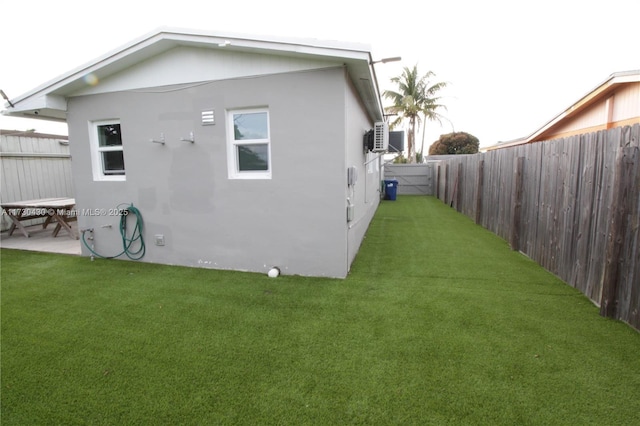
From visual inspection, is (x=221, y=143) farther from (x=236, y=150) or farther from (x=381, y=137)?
(x=381, y=137)

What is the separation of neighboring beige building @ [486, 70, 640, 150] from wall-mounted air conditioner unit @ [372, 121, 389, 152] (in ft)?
17.2

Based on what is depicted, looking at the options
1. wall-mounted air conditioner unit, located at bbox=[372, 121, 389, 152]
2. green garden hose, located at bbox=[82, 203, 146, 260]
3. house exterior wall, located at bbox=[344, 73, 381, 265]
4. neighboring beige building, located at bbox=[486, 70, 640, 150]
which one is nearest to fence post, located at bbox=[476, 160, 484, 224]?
neighboring beige building, located at bbox=[486, 70, 640, 150]

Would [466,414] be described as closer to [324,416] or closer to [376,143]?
[324,416]

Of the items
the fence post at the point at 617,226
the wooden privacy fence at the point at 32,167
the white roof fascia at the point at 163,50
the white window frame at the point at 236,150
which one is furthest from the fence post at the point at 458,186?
the wooden privacy fence at the point at 32,167

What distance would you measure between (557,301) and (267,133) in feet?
14.4

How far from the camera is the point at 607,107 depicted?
8828 mm

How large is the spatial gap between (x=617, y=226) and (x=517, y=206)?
9.99 feet

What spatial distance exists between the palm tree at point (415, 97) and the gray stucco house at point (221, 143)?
2174 cm

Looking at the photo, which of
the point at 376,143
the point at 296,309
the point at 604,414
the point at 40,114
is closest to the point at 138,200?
the point at 40,114

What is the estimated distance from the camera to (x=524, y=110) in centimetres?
2322

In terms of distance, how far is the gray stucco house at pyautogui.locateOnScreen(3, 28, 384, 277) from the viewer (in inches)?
170

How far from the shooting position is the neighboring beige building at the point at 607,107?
7.67 meters

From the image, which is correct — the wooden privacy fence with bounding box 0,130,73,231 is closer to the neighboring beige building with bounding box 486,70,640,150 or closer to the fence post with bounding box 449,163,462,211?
the fence post with bounding box 449,163,462,211

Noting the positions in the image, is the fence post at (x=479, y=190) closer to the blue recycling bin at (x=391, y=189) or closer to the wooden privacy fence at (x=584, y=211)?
the wooden privacy fence at (x=584, y=211)
